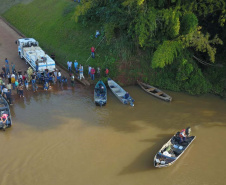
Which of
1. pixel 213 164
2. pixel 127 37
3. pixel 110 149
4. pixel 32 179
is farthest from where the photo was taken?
pixel 127 37

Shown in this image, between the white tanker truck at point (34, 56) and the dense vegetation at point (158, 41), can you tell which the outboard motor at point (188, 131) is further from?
the white tanker truck at point (34, 56)

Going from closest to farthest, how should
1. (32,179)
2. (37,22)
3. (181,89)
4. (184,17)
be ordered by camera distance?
(32,179), (184,17), (181,89), (37,22)

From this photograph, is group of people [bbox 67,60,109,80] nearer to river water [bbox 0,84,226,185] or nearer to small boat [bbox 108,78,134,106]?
small boat [bbox 108,78,134,106]

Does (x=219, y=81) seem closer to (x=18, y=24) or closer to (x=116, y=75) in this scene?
(x=116, y=75)

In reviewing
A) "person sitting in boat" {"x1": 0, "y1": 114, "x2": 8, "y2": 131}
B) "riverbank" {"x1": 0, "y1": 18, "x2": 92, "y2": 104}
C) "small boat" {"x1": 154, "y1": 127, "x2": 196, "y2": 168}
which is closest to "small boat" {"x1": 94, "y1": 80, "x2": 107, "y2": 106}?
"riverbank" {"x1": 0, "y1": 18, "x2": 92, "y2": 104}

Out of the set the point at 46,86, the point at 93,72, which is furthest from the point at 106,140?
the point at 93,72

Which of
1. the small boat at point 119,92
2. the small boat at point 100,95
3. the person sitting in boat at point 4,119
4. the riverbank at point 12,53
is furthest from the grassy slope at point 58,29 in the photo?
the person sitting in boat at point 4,119

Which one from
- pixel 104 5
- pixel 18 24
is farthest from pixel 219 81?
pixel 18 24
